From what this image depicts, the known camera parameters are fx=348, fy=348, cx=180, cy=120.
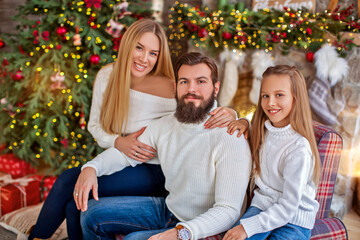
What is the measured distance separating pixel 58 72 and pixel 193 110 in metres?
1.70

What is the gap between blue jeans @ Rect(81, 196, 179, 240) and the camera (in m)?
1.50

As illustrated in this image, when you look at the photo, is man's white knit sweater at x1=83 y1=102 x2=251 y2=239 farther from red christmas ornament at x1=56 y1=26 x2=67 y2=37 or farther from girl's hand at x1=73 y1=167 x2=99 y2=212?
red christmas ornament at x1=56 y1=26 x2=67 y2=37

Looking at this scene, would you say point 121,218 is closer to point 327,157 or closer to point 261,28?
point 327,157

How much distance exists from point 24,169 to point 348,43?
2923mm

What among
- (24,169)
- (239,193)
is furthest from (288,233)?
(24,169)

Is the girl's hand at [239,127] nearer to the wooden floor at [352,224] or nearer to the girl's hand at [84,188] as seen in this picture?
the girl's hand at [84,188]

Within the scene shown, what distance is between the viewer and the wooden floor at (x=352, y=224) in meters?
2.38

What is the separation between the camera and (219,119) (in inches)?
59.0

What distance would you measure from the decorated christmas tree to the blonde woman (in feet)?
3.07

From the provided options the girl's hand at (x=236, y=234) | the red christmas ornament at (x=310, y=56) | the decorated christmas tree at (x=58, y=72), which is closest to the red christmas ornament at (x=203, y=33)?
the decorated christmas tree at (x=58, y=72)

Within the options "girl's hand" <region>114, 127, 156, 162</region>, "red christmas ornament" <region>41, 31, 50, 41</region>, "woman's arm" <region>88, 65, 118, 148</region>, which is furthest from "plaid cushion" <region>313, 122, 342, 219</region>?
"red christmas ornament" <region>41, 31, 50, 41</region>

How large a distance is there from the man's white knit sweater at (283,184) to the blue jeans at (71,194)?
1.99 ft

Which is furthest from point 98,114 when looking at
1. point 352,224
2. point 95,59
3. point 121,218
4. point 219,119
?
point 352,224

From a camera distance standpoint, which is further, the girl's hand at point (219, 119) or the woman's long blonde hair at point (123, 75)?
the woman's long blonde hair at point (123, 75)
